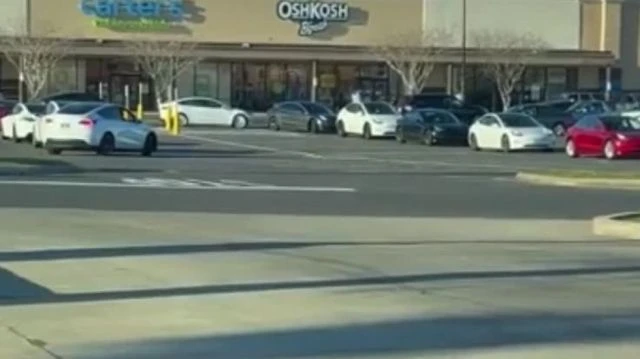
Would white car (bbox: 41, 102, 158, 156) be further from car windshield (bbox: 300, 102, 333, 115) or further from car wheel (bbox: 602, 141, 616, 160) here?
car windshield (bbox: 300, 102, 333, 115)

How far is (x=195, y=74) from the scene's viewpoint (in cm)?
8362

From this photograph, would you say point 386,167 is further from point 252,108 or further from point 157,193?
point 252,108

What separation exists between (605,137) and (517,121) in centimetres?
591

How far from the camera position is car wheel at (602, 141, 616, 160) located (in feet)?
152

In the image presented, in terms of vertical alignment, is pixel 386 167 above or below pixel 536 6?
below

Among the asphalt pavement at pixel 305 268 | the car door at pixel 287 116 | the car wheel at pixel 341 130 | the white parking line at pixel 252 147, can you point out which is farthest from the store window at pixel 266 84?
the asphalt pavement at pixel 305 268

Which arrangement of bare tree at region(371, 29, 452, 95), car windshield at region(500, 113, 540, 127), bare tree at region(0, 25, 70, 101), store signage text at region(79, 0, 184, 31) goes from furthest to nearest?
bare tree at region(371, 29, 452, 95)
store signage text at region(79, 0, 184, 31)
bare tree at region(0, 25, 70, 101)
car windshield at region(500, 113, 540, 127)

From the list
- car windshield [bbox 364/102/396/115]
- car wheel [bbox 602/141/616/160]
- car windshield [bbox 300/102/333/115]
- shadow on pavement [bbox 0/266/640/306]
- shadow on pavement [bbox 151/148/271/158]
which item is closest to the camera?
shadow on pavement [bbox 0/266/640/306]

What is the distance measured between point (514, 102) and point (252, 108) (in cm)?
1516

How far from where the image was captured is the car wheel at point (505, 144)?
169ft

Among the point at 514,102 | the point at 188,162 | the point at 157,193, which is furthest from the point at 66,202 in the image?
the point at 514,102

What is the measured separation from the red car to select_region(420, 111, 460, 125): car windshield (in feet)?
28.6

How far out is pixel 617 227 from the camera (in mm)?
21500

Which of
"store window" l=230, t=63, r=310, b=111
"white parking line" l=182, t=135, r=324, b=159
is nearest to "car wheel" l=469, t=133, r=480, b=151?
"white parking line" l=182, t=135, r=324, b=159
